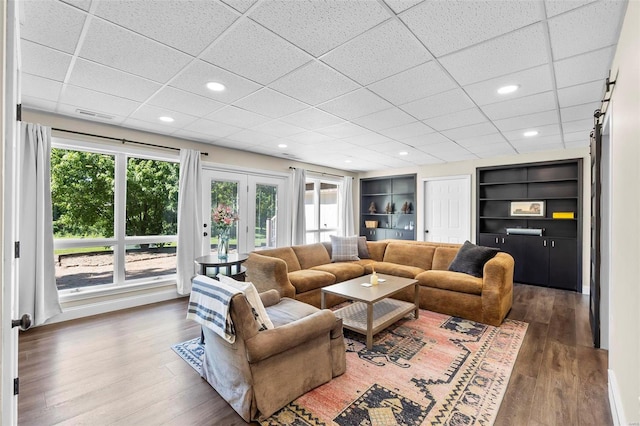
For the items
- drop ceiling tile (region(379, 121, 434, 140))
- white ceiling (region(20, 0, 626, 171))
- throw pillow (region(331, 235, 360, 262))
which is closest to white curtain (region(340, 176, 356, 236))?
throw pillow (region(331, 235, 360, 262))

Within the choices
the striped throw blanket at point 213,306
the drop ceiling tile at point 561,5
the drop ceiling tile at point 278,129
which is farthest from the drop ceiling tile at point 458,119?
the striped throw blanket at point 213,306

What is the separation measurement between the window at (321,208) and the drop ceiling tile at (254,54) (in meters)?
4.43

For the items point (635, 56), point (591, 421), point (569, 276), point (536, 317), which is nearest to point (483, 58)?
point (635, 56)

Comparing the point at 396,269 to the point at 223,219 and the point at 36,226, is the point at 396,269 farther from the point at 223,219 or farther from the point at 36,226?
the point at 36,226

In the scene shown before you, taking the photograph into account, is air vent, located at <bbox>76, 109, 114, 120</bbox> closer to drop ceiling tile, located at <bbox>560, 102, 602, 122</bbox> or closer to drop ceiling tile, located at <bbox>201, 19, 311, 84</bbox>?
drop ceiling tile, located at <bbox>201, 19, 311, 84</bbox>

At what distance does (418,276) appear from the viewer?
4078mm

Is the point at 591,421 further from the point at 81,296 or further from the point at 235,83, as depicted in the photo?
the point at 81,296

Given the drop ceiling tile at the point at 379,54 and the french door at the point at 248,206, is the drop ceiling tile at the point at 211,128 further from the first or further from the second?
the drop ceiling tile at the point at 379,54

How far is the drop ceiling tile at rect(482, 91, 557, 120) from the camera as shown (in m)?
2.87

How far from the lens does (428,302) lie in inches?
155

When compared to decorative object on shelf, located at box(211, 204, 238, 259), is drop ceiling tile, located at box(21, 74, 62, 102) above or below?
above

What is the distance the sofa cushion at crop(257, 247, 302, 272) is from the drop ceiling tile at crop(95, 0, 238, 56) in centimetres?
290

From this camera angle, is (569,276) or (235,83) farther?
(569,276)

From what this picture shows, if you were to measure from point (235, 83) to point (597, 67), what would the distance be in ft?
9.45
